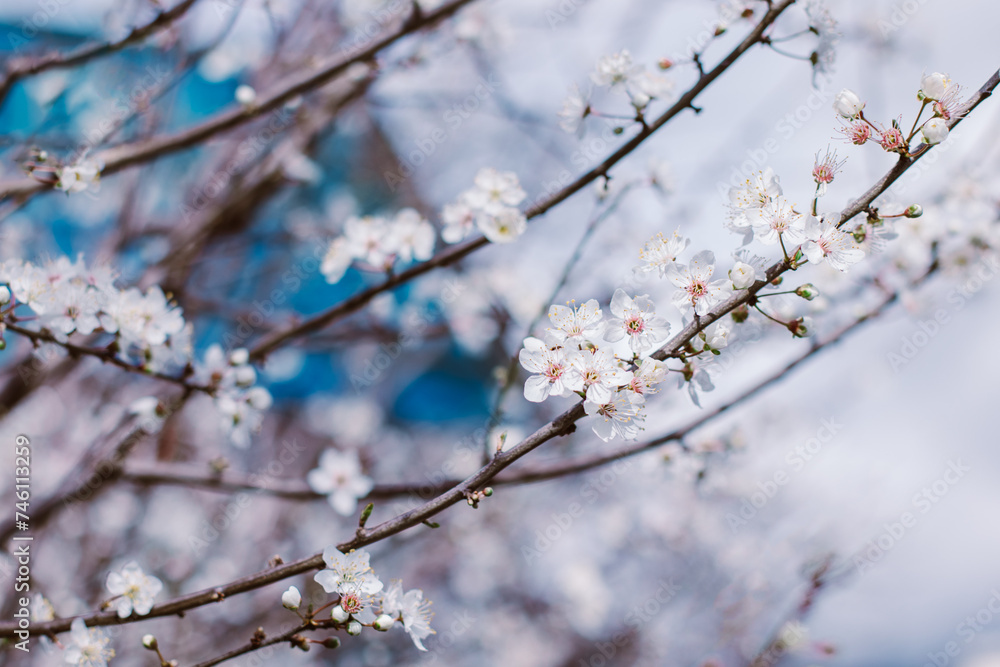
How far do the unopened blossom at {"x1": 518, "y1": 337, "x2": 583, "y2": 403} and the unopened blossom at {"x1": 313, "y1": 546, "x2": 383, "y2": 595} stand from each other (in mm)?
501

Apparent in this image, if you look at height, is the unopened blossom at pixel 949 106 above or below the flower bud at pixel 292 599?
above

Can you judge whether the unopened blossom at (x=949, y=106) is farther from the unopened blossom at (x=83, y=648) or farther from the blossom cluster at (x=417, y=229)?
the unopened blossom at (x=83, y=648)

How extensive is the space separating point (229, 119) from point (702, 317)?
187 cm

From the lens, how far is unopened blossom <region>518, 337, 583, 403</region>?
1277 mm

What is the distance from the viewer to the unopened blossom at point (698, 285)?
4.15ft

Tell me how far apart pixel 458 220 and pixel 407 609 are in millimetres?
1145

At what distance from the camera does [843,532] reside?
3734mm

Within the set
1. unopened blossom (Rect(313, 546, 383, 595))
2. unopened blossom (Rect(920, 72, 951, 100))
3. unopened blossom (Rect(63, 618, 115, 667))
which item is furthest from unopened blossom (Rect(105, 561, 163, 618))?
unopened blossom (Rect(920, 72, 951, 100))

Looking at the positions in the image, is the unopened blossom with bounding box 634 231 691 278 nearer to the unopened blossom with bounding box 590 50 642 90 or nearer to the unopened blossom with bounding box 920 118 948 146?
the unopened blossom with bounding box 920 118 948 146

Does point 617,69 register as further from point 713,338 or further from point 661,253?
point 713,338

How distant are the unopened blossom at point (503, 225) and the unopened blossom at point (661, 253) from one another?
514mm

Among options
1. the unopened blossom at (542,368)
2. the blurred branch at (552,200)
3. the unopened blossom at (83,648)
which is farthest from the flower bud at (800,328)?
the unopened blossom at (83,648)

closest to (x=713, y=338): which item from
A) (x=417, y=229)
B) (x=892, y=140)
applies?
(x=892, y=140)

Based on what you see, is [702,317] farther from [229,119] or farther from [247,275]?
[247,275]
